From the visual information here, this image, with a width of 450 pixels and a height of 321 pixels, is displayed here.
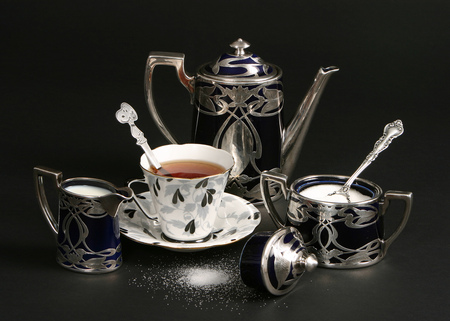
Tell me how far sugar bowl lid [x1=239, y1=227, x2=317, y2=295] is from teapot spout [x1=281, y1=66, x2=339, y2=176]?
393mm

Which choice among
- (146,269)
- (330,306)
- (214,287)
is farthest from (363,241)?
(146,269)

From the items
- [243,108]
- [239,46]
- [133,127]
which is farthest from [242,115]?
[133,127]

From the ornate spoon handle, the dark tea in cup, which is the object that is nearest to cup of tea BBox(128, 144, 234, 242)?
the dark tea in cup

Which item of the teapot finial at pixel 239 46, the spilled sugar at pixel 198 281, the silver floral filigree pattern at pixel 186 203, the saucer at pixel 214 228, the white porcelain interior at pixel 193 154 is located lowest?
the spilled sugar at pixel 198 281

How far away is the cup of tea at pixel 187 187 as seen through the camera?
151 centimetres

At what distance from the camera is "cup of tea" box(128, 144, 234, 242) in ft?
4.94

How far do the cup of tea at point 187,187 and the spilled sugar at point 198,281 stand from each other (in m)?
0.04

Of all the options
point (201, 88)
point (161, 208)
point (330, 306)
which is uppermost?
point (201, 88)


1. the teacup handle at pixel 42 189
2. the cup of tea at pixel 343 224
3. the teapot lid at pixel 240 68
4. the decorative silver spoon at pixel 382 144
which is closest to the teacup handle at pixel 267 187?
the cup of tea at pixel 343 224

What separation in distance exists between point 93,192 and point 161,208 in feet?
0.40

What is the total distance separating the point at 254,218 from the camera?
5.28ft

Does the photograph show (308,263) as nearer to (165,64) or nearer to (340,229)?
(340,229)

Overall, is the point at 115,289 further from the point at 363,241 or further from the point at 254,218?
the point at 363,241
